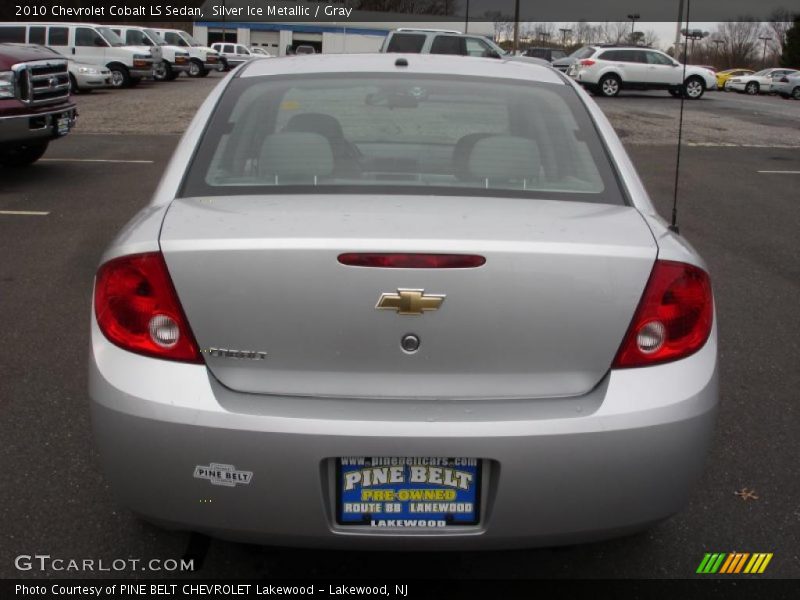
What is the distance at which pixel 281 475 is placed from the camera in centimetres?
232

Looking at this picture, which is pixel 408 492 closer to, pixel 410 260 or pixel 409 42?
pixel 410 260

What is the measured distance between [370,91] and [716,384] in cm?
171

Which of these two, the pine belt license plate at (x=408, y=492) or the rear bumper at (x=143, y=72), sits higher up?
the pine belt license plate at (x=408, y=492)

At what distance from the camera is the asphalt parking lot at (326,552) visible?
301 cm

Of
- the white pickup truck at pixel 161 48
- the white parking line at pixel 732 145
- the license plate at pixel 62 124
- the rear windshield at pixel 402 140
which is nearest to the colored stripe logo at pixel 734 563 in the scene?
the rear windshield at pixel 402 140

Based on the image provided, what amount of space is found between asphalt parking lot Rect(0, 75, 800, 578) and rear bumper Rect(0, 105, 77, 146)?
20.8 inches

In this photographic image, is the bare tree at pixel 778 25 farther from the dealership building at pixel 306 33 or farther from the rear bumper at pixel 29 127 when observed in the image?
the rear bumper at pixel 29 127

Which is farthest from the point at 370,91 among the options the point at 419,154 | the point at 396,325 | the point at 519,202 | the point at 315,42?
the point at 315,42

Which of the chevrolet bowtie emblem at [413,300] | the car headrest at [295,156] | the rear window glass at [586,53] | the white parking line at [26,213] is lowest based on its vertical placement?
the white parking line at [26,213]

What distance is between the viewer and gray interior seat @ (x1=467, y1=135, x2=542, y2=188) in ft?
10.1

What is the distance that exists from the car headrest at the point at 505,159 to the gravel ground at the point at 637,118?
9586 mm

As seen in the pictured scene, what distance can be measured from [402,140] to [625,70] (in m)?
27.9

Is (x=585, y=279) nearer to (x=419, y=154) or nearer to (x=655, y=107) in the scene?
(x=419, y=154)

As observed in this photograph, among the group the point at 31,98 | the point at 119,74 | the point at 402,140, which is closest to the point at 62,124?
the point at 31,98
